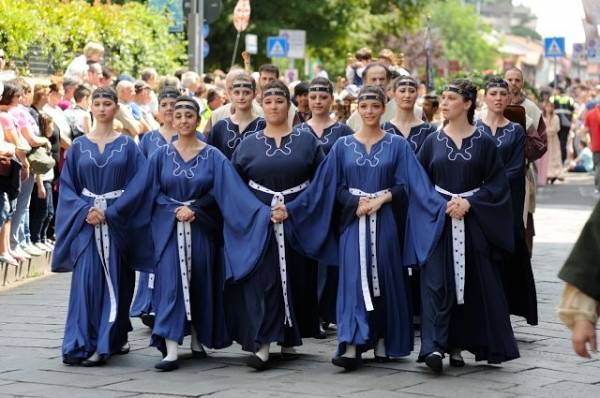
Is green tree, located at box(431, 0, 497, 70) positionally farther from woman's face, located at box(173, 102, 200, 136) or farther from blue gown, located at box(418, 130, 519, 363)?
blue gown, located at box(418, 130, 519, 363)

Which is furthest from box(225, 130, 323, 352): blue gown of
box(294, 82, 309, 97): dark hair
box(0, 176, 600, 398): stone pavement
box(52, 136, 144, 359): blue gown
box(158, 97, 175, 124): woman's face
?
box(294, 82, 309, 97): dark hair

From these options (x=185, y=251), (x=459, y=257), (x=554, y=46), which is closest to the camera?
(x=459, y=257)

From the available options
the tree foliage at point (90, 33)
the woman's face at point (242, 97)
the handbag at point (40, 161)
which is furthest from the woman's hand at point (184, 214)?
the tree foliage at point (90, 33)

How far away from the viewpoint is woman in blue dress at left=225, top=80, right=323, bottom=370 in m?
10.3

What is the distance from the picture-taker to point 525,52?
16550 centimetres

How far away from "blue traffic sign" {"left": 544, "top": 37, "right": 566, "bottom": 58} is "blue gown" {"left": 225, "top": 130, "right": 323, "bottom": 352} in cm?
3055

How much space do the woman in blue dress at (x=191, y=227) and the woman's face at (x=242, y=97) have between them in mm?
1118

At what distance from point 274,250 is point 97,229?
1.18 m

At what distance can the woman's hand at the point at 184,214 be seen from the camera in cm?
1038

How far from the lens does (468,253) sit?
10.1 metres

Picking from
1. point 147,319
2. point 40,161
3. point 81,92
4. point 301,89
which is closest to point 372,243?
point 147,319

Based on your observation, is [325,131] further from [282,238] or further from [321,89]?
[282,238]

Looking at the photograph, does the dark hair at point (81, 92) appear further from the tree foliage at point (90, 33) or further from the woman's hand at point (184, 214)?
the woman's hand at point (184, 214)

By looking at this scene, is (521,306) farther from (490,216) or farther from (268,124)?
(268,124)
